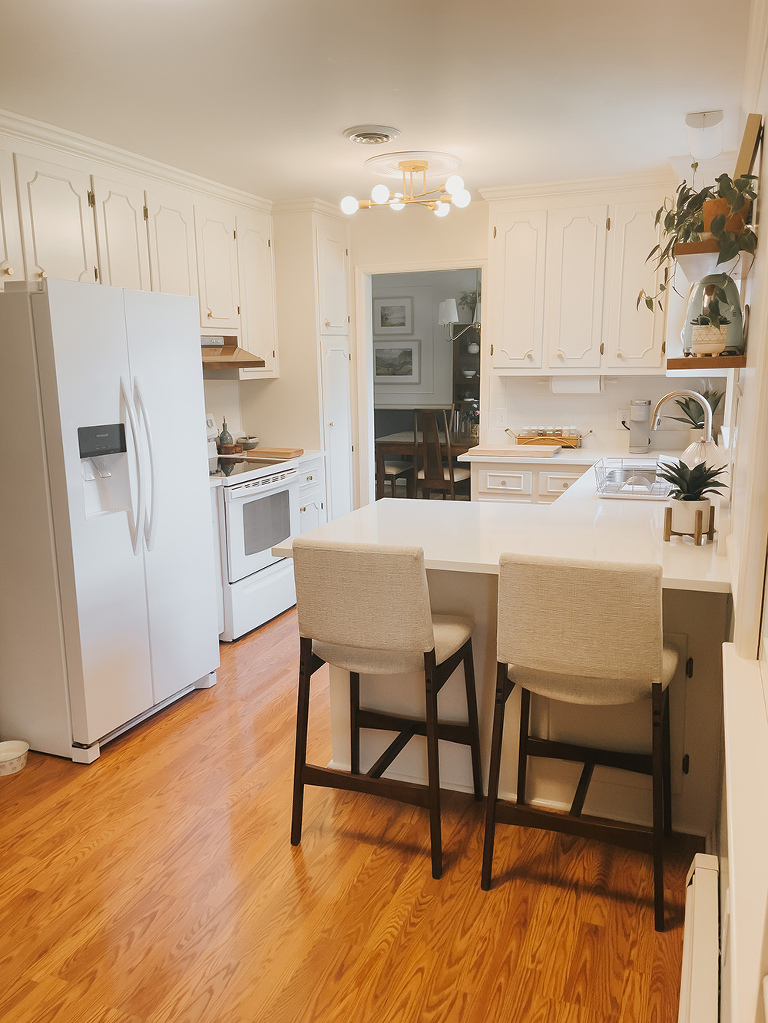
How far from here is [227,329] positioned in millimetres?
4527

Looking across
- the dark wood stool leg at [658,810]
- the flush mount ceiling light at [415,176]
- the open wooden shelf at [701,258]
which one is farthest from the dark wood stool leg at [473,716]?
the flush mount ceiling light at [415,176]

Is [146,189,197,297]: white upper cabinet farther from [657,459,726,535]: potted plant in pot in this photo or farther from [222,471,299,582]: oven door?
[657,459,726,535]: potted plant in pot

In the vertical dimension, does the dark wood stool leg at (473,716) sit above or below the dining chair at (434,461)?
below

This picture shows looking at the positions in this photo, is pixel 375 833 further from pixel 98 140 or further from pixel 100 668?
pixel 98 140

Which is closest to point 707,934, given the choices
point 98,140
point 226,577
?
point 226,577

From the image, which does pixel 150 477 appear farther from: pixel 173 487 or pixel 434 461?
pixel 434 461

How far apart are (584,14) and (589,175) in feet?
7.18

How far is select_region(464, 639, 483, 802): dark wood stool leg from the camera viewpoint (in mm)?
2387

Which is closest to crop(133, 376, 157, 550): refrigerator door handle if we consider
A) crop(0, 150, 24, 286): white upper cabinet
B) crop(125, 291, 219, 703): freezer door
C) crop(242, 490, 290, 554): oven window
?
crop(125, 291, 219, 703): freezer door

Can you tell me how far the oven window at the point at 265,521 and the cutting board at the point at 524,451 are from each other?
3.99 feet

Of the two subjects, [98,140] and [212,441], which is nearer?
[98,140]

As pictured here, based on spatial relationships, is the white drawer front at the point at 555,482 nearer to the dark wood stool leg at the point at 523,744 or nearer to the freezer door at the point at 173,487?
the freezer door at the point at 173,487

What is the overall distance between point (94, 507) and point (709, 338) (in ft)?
7.27

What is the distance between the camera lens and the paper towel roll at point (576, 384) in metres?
4.83
